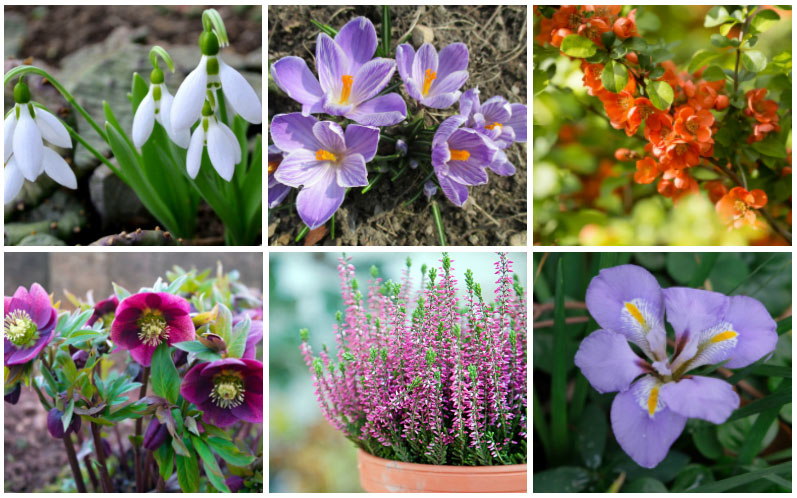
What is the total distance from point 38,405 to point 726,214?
1266 mm

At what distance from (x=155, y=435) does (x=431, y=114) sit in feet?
1.94

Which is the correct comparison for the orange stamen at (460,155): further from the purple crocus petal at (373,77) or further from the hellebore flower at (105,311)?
the hellebore flower at (105,311)

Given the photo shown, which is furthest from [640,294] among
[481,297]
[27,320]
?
[27,320]

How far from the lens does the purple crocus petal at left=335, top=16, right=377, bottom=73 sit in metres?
0.80

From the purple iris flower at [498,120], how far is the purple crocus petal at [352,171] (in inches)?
6.4

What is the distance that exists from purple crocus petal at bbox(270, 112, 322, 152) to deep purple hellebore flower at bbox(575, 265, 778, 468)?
1.45 ft

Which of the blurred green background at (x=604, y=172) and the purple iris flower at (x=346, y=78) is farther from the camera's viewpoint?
the blurred green background at (x=604, y=172)

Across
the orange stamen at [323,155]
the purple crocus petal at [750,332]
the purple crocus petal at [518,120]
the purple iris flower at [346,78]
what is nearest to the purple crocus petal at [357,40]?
the purple iris flower at [346,78]

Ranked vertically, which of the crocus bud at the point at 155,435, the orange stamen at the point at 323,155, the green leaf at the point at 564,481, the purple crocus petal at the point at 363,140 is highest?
the purple crocus petal at the point at 363,140

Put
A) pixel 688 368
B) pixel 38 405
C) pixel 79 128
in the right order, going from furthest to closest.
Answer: pixel 38 405, pixel 79 128, pixel 688 368

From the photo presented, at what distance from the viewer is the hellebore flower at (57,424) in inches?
31.1

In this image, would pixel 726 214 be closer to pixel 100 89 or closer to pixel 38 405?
pixel 100 89

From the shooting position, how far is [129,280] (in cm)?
110

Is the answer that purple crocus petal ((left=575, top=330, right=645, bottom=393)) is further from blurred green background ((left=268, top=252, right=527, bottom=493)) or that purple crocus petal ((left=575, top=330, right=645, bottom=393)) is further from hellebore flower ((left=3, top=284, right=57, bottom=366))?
hellebore flower ((left=3, top=284, right=57, bottom=366))
